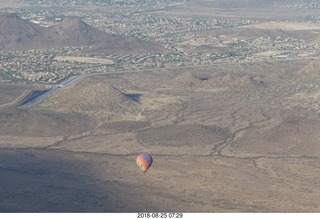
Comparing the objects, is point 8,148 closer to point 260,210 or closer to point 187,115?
point 187,115

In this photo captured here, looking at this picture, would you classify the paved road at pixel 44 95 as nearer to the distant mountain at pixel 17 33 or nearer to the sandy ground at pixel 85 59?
the sandy ground at pixel 85 59

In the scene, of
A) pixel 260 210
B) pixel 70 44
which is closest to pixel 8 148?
pixel 260 210

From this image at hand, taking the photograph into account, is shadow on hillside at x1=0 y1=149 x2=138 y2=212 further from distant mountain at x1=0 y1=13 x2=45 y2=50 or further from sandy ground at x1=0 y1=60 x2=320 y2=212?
distant mountain at x1=0 y1=13 x2=45 y2=50

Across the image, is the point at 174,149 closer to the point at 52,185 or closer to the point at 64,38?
the point at 52,185

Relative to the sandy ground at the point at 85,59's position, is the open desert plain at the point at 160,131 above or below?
below

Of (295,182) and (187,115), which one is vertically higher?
(187,115)

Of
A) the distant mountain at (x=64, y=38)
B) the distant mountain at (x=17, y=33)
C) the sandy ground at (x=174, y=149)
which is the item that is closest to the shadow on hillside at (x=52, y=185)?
the sandy ground at (x=174, y=149)

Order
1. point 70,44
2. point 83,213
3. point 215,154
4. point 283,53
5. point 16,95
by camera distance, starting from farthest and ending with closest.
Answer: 1. point 70,44
2. point 283,53
3. point 16,95
4. point 215,154
5. point 83,213
